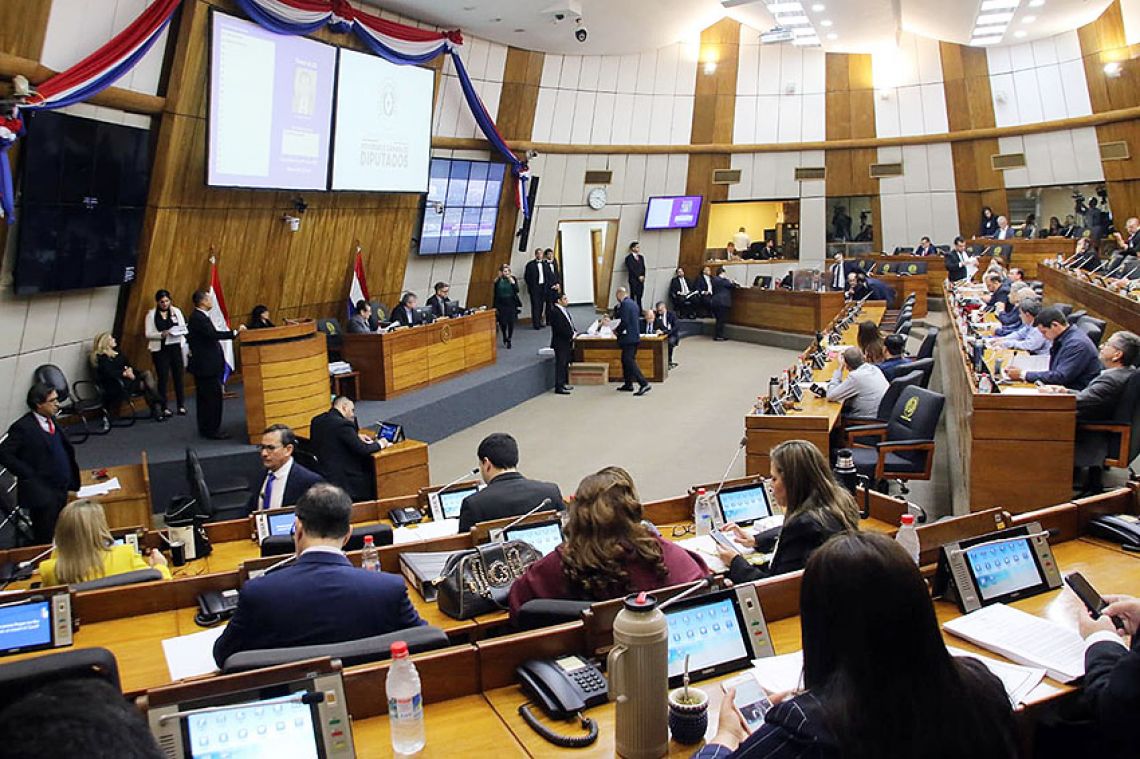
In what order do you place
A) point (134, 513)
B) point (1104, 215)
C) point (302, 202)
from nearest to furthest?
point (134, 513) < point (302, 202) < point (1104, 215)

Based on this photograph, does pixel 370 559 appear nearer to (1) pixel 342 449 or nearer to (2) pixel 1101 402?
(1) pixel 342 449

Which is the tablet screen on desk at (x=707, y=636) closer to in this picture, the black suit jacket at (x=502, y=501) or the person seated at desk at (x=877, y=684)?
the person seated at desk at (x=877, y=684)

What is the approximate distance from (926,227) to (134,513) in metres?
15.4

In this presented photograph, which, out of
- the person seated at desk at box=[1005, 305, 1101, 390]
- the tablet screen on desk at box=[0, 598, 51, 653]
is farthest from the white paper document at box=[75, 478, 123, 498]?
the person seated at desk at box=[1005, 305, 1101, 390]

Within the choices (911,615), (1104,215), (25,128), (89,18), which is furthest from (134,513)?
(1104,215)

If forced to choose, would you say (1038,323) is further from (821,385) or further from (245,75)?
(245,75)

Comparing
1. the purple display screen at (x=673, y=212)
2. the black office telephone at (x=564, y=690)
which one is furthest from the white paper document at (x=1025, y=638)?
the purple display screen at (x=673, y=212)

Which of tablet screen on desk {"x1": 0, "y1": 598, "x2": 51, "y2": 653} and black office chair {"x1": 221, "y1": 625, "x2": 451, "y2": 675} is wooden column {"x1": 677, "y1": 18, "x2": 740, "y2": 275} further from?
black office chair {"x1": 221, "y1": 625, "x2": 451, "y2": 675}

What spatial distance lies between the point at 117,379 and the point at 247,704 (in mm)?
7258

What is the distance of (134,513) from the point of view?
20.7 ft

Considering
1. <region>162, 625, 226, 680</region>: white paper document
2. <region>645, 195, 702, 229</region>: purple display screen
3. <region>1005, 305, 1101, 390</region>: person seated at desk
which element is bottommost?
<region>162, 625, 226, 680</region>: white paper document

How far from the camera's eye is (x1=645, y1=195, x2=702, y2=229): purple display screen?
55.3ft

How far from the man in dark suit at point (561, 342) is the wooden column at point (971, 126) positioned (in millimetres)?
9434

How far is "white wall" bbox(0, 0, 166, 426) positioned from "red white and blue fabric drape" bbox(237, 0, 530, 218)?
3.91 feet
